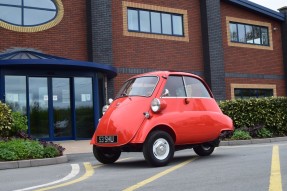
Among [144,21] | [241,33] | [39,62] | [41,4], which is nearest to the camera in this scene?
[39,62]

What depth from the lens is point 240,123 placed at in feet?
50.1

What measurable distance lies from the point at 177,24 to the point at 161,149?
1393cm

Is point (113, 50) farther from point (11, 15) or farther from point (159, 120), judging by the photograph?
point (159, 120)

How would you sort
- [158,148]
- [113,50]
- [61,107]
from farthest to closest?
[113,50] → [61,107] → [158,148]

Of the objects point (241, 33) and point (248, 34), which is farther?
point (248, 34)

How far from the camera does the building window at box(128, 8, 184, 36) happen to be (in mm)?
19359

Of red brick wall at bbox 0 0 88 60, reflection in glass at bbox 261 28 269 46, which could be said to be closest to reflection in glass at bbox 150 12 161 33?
red brick wall at bbox 0 0 88 60

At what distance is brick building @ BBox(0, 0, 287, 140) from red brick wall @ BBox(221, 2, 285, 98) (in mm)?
56

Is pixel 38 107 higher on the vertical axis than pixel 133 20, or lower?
lower

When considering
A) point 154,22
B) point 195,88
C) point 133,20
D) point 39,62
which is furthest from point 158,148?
point 154,22

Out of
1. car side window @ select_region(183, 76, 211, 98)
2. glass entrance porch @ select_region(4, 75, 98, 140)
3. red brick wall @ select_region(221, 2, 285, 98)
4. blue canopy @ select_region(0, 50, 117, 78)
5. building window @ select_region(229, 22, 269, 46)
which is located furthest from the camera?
building window @ select_region(229, 22, 269, 46)

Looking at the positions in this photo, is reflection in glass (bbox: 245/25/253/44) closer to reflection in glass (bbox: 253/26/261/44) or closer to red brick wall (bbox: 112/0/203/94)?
reflection in glass (bbox: 253/26/261/44)

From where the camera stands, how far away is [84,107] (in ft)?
54.0

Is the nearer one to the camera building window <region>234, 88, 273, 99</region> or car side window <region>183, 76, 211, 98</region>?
car side window <region>183, 76, 211, 98</region>
